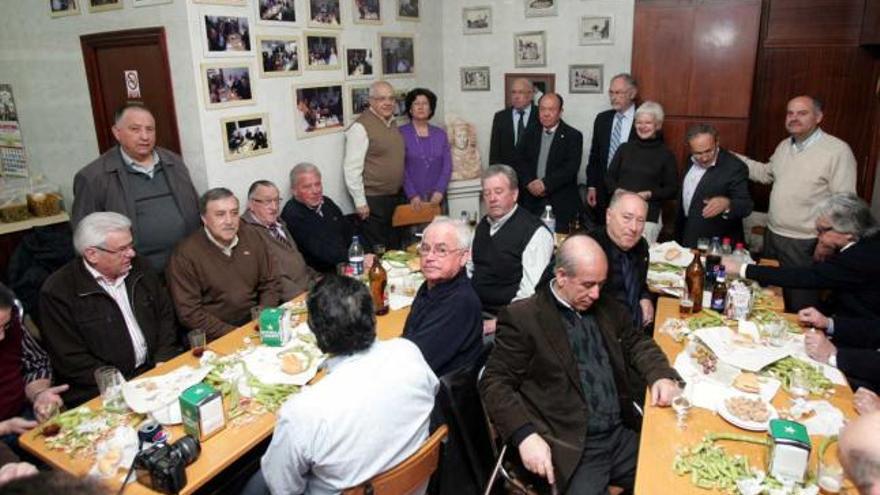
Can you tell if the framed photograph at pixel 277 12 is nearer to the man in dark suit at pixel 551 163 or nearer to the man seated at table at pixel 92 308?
the man seated at table at pixel 92 308

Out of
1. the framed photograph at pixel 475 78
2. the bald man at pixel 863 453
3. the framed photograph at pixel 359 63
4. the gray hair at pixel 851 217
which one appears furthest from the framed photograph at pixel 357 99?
the bald man at pixel 863 453

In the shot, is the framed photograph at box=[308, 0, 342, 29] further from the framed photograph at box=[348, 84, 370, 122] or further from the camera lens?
the camera lens

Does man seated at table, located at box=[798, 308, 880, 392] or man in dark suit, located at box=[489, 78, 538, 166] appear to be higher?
man in dark suit, located at box=[489, 78, 538, 166]

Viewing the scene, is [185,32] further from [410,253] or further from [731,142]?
[731,142]

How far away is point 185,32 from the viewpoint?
377cm

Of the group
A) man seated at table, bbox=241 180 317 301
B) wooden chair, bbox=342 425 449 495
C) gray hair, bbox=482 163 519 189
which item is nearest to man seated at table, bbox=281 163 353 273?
man seated at table, bbox=241 180 317 301

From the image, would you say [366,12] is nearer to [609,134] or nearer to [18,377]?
[609,134]

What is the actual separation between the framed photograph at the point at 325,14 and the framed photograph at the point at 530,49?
1940mm

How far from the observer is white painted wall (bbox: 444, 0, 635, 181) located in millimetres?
5648

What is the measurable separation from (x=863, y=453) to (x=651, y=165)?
11.6 feet

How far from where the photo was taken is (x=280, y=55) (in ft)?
14.6

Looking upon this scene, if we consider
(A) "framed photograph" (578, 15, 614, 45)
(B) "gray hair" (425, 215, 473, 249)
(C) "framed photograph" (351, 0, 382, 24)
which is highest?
(C) "framed photograph" (351, 0, 382, 24)

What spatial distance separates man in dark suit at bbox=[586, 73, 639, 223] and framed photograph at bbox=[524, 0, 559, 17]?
3.52 ft

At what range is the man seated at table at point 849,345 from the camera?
251 cm
